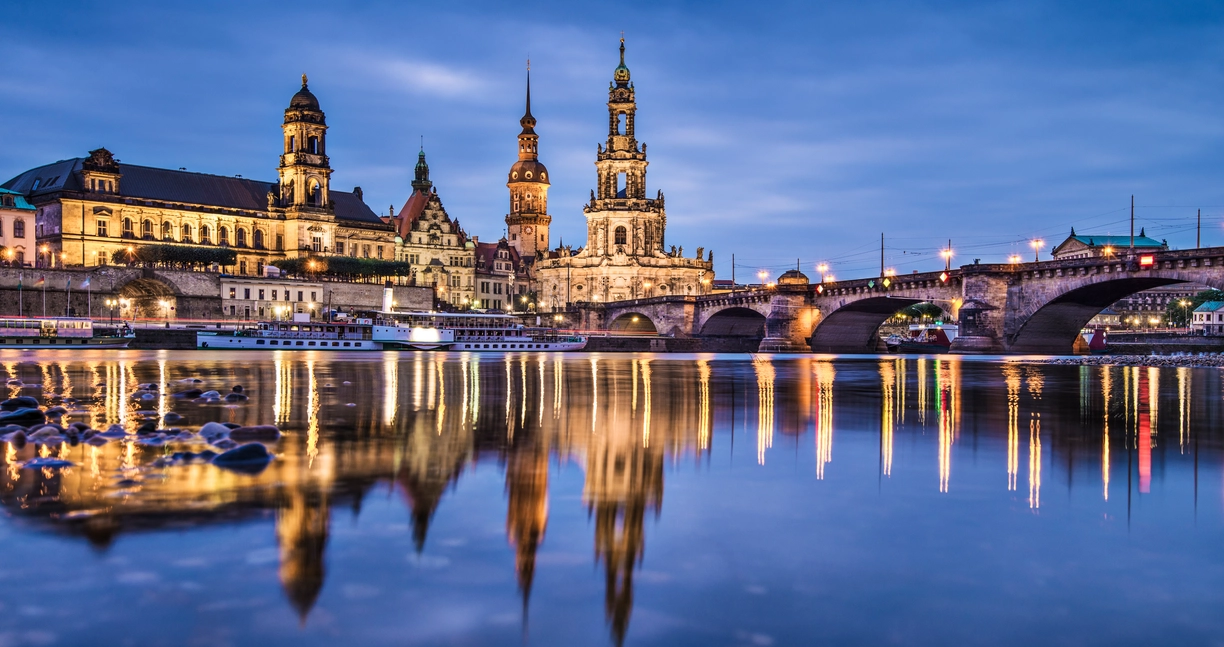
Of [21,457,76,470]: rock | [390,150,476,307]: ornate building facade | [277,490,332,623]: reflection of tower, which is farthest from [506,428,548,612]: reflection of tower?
[390,150,476,307]: ornate building facade

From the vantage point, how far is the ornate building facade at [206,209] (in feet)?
345

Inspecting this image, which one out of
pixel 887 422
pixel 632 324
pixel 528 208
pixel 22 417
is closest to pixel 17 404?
pixel 22 417

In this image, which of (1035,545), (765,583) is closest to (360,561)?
(765,583)

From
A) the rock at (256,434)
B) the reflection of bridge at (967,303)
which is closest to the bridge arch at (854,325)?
the reflection of bridge at (967,303)

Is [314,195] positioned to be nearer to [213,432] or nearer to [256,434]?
[256,434]

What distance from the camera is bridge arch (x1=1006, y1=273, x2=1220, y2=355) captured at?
194 feet

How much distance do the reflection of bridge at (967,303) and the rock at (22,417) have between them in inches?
2124

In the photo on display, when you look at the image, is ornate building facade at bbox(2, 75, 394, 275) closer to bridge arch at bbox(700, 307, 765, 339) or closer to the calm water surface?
bridge arch at bbox(700, 307, 765, 339)

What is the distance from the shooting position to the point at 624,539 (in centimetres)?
966

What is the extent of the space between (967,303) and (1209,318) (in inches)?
3691

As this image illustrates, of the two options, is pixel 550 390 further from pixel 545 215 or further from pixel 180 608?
pixel 545 215

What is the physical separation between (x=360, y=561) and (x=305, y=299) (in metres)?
107

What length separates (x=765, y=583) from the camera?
8.23 meters

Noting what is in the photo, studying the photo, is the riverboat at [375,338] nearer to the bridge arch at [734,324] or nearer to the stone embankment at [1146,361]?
the bridge arch at [734,324]
